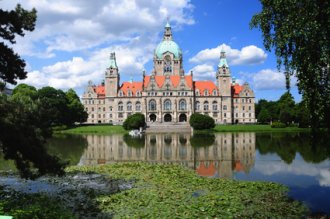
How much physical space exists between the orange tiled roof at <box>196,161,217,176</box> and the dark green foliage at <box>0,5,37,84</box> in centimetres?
1291

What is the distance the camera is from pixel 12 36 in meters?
13.4

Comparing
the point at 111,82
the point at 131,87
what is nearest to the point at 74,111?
the point at 111,82

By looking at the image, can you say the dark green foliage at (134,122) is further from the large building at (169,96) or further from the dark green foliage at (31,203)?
the dark green foliage at (31,203)

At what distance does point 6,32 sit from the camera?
13.3 meters

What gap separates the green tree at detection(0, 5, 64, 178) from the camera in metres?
12.9

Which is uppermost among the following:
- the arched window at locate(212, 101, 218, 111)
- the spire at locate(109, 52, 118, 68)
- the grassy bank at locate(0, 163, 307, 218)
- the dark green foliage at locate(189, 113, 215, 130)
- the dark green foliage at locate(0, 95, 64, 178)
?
the spire at locate(109, 52, 118, 68)

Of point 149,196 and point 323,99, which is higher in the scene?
point 323,99

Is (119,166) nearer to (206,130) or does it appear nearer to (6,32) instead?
(6,32)

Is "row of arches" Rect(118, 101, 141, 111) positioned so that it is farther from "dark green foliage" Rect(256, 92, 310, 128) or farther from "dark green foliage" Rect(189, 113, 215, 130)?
"dark green foliage" Rect(189, 113, 215, 130)

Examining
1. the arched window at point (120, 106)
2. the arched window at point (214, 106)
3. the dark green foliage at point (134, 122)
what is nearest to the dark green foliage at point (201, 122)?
the dark green foliage at point (134, 122)

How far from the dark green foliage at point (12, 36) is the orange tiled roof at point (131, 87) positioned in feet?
312

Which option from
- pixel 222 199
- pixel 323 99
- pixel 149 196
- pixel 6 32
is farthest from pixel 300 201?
pixel 6 32

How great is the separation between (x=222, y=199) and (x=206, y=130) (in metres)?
61.1

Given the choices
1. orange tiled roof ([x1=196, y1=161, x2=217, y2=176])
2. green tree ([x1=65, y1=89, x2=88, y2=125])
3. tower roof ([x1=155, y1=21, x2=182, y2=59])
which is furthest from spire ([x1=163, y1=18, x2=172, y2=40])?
orange tiled roof ([x1=196, y1=161, x2=217, y2=176])
